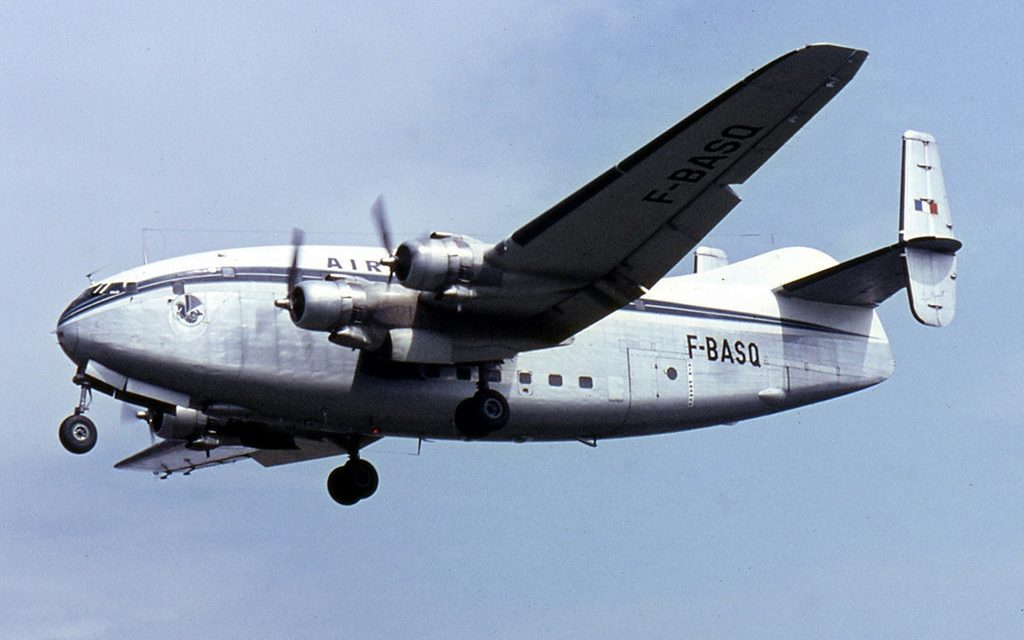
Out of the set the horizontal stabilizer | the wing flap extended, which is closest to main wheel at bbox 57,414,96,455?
the wing flap extended

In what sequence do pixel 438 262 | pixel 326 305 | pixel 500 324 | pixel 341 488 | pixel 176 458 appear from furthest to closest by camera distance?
pixel 176 458
pixel 341 488
pixel 500 324
pixel 326 305
pixel 438 262

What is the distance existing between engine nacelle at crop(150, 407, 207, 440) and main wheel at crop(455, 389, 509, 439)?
4465 millimetres

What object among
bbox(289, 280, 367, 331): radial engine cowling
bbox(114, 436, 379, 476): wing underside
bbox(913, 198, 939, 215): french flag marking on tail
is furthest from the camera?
bbox(114, 436, 379, 476): wing underside

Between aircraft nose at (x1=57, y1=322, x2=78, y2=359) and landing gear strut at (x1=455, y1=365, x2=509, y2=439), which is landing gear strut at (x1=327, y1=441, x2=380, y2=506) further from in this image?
aircraft nose at (x1=57, y1=322, x2=78, y2=359)

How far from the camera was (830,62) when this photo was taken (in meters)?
21.2

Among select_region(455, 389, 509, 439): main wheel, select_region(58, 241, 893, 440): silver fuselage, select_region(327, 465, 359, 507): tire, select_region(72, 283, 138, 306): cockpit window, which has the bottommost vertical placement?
select_region(327, 465, 359, 507): tire

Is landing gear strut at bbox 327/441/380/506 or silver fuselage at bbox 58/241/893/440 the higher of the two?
silver fuselage at bbox 58/241/893/440

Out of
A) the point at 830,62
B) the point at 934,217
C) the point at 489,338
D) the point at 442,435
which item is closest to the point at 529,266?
the point at 489,338

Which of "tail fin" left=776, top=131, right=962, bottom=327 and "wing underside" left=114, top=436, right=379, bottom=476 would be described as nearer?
"tail fin" left=776, top=131, right=962, bottom=327

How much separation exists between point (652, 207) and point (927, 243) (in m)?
6.24

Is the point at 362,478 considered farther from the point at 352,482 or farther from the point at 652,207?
the point at 652,207

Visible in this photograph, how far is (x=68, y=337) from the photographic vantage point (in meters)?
23.3

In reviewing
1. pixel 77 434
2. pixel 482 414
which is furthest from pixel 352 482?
pixel 77 434

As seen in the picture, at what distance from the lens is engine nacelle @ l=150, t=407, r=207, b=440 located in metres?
26.3
